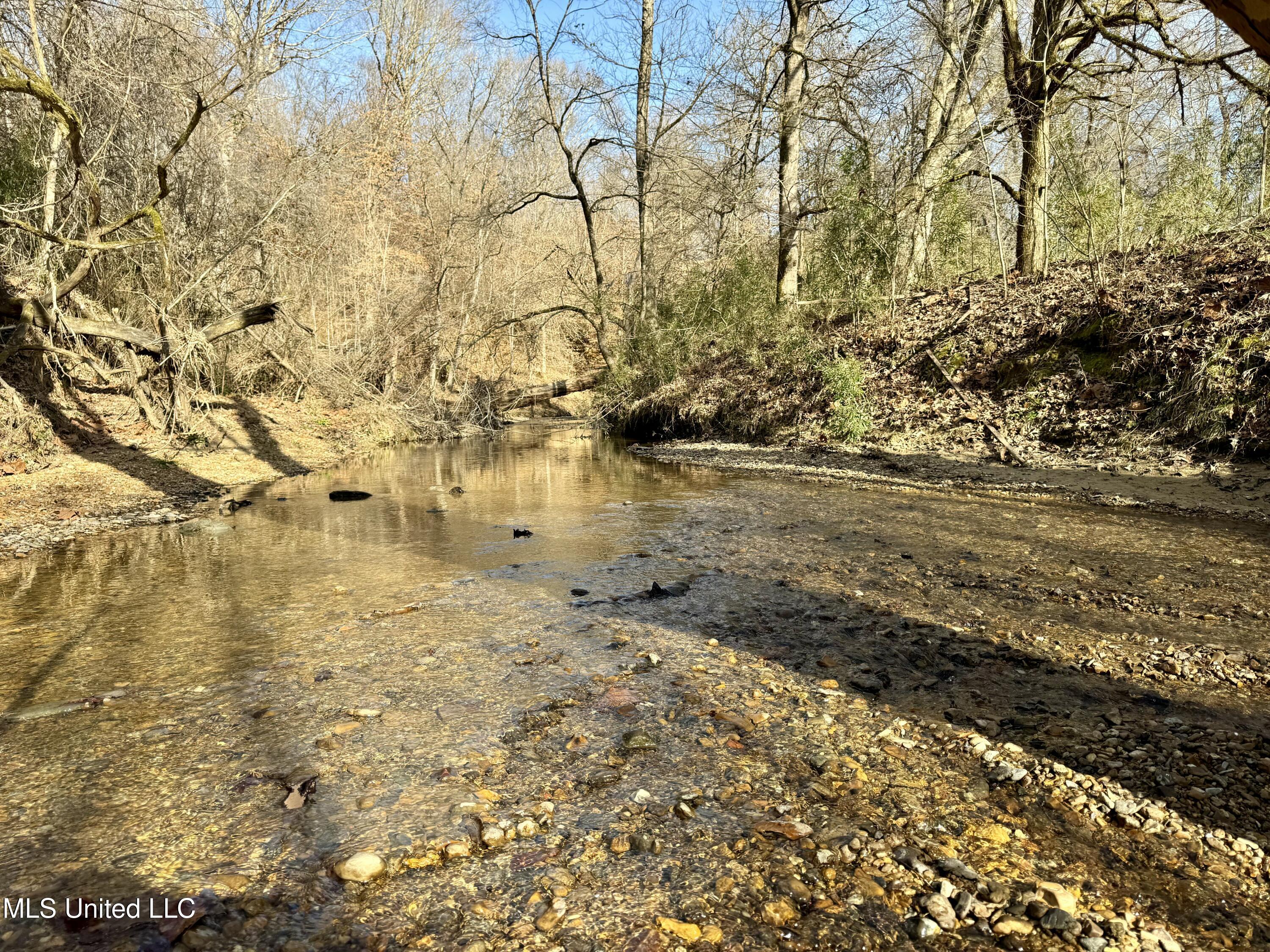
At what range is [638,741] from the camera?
3256 millimetres

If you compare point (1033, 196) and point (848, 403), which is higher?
point (1033, 196)

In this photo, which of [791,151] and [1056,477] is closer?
[1056,477]

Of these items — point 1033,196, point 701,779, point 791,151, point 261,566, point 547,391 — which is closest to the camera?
point 701,779

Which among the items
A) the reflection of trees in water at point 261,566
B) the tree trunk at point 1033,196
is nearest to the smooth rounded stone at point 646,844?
the reflection of trees in water at point 261,566

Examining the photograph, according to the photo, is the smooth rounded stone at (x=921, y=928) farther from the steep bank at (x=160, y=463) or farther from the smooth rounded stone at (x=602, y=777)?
the steep bank at (x=160, y=463)

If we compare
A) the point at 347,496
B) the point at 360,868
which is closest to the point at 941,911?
the point at 360,868

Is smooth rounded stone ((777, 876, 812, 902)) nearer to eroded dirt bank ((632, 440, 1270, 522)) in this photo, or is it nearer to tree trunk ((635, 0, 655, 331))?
eroded dirt bank ((632, 440, 1270, 522))

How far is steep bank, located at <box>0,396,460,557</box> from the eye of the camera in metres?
8.82

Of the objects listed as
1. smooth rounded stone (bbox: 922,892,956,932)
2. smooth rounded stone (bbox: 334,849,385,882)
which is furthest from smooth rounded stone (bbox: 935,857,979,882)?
smooth rounded stone (bbox: 334,849,385,882)

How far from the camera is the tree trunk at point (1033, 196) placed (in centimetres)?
1320

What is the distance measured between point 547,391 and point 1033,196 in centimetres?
1592

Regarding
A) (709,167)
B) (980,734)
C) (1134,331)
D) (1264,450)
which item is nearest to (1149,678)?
(980,734)

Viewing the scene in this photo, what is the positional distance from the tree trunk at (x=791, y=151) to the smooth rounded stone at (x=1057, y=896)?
15.3 m

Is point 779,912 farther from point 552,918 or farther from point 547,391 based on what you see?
point 547,391
